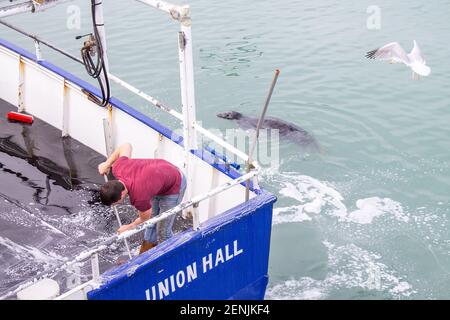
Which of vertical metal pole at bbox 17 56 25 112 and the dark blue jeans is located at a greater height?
vertical metal pole at bbox 17 56 25 112

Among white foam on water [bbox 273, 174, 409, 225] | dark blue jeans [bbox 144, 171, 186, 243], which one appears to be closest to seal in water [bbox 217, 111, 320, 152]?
white foam on water [bbox 273, 174, 409, 225]

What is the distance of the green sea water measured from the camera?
7914 mm

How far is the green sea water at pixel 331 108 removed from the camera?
7.91 metres

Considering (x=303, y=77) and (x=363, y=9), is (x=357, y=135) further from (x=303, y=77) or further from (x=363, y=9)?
(x=363, y=9)

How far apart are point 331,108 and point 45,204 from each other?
23.0ft

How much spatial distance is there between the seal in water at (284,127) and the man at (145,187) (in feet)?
17.1

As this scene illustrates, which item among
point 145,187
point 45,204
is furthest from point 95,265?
point 45,204

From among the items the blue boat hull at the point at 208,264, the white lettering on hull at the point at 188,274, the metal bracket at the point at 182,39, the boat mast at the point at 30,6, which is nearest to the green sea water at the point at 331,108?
the blue boat hull at the point at 208,264

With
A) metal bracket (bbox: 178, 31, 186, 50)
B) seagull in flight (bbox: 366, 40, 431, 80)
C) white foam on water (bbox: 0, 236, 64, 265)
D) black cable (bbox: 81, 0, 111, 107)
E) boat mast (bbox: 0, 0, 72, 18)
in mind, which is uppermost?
boat mast (bbox: 0, 0, 72, 18)

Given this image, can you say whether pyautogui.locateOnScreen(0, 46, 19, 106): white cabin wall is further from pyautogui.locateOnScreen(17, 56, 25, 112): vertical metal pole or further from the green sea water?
the green sea water

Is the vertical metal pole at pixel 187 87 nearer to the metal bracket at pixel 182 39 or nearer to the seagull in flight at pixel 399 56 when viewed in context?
the metal bracket at pixel 182 39

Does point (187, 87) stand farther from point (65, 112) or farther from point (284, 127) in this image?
point (284, 127)
